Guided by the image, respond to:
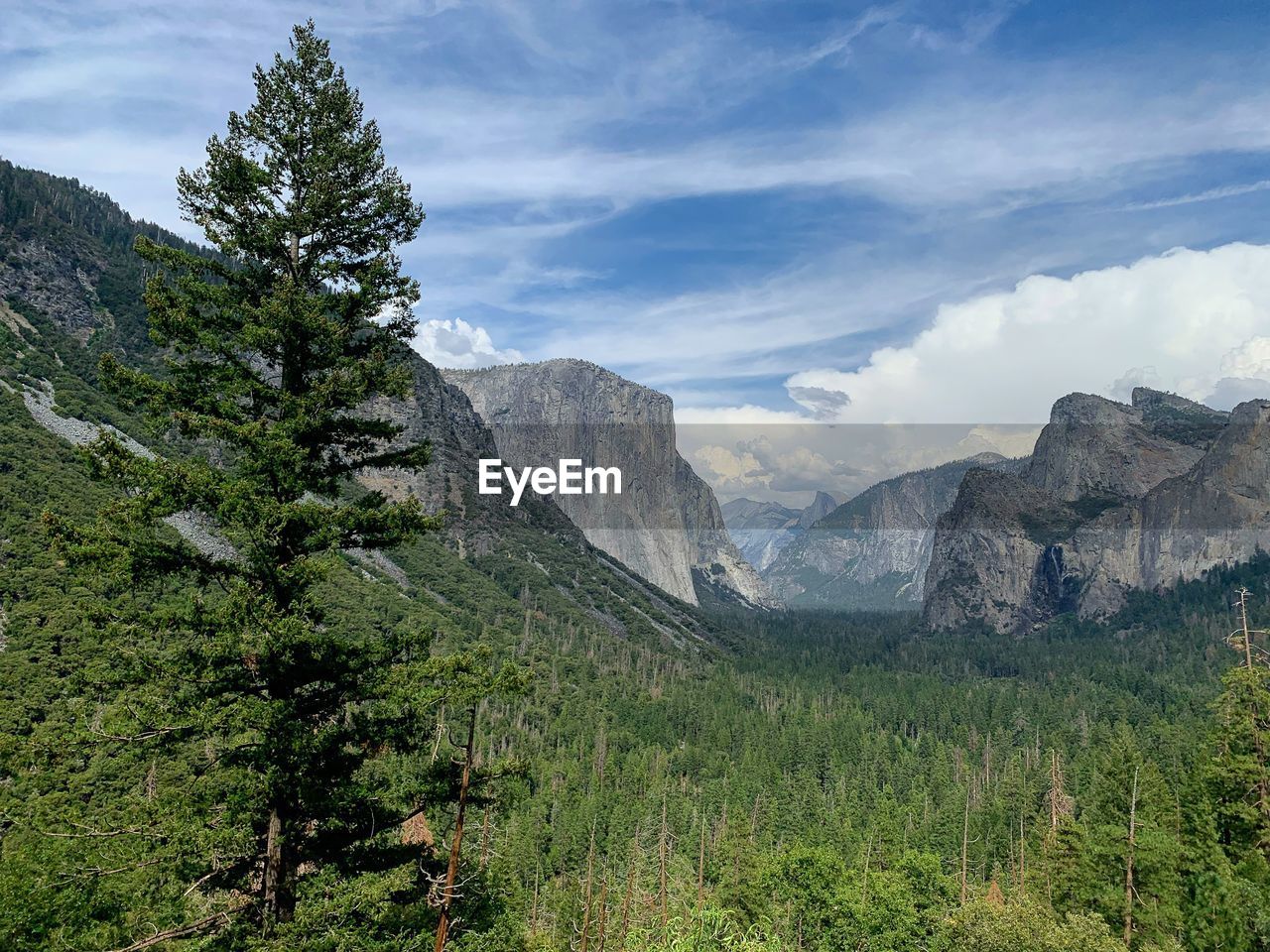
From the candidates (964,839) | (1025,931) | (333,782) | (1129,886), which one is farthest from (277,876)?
(964,839)

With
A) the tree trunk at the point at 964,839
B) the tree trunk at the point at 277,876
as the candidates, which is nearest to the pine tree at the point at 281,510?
the tree trunk at the point at 277,876

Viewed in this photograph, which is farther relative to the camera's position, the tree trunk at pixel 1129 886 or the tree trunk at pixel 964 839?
the tree trunk at pixel 964 839

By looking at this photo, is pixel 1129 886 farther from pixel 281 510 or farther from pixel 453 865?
pixel 281 510

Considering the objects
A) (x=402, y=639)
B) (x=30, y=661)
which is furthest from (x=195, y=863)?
(x=30, y=661)

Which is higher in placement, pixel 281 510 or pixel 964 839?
pixel 281 510

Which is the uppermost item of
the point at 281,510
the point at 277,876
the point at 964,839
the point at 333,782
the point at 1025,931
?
the point at 281,510

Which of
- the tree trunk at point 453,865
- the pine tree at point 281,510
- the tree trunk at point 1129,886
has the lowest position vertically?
the tree trunk at point 1129,886

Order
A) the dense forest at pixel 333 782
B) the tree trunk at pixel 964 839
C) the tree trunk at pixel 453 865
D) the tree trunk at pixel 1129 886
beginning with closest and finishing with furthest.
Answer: the dense forest at pixel 333 782
the tree trunk at pixel 453 865
the tree trunk at pixel 1129 886
the tree trunk at pixel 964 839

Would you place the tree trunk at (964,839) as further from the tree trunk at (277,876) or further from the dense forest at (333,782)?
the tree trunk at (277,876)

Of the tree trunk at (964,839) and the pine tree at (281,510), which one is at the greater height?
the pine tree at (281,510)
